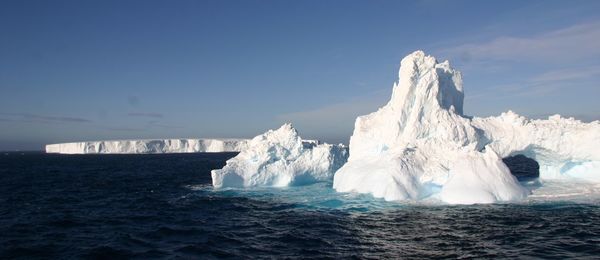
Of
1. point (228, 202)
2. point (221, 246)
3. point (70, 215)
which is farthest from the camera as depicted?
point (228, 202)

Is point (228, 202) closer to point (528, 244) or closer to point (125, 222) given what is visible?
point (125, 222)

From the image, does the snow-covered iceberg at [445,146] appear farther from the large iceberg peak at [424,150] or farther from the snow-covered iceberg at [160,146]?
the snow-covered iceberg at [160,146]

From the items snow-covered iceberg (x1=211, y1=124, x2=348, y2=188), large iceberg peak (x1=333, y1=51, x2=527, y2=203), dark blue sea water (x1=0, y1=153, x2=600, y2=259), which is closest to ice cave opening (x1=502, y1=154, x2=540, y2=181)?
large iceberg peak (x1=333, y1=51, x2=527, y2=203)

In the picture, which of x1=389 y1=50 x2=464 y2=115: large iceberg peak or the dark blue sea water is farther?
x1=389 y1=50 x2=464 y2=115: large iceberg peak

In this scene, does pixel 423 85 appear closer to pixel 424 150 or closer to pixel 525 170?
pixel 424 150

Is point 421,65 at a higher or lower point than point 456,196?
higher

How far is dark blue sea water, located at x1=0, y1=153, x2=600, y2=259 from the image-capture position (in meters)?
16.7

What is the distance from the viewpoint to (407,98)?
33.3 metres

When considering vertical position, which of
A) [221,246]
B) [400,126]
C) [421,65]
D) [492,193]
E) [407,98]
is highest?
[421,65]

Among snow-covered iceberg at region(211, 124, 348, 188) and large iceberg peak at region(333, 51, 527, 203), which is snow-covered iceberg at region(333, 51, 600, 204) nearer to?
large iceberg peak at region(333, 51, 527, 203)

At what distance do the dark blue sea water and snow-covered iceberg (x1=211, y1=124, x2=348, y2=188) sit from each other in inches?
273

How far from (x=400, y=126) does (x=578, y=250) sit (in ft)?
58.9

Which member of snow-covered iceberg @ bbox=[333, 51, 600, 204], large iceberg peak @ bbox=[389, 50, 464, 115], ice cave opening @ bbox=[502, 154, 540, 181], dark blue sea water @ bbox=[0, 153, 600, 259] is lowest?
dark blue sea water @ bbox=[0, 153, 600, 259]

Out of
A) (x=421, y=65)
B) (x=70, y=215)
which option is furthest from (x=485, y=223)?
(x=70, y=215)
